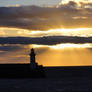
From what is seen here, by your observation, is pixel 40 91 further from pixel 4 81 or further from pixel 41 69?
pixel 4 81

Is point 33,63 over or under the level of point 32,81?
over

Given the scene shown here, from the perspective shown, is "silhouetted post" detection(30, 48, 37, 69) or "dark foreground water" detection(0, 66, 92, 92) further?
"silhouetted post" detection(30, 48, 37, 69)

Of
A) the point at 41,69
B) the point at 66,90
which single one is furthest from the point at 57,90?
the point at 41,69

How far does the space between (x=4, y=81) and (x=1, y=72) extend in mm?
13433

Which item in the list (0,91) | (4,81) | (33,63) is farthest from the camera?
(4,81)

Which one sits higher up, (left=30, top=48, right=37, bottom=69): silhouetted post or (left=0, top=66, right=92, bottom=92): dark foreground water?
(left=30, top=48, right=37, bottom=69): silhouetted post

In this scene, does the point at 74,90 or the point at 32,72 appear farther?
the point at 32,72

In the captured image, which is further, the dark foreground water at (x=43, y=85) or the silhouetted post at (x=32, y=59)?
the silhouetted post at (x=32, y=59)

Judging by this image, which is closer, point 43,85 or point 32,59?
point 32,59

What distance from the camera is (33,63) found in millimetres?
102250

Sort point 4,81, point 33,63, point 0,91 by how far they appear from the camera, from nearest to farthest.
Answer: point 0,91, point 33,63, point 4,81

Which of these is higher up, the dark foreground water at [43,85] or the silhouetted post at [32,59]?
the silhouetted post at [32,59]

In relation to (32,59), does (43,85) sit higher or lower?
lower

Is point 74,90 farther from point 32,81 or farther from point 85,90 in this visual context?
point 32,81
